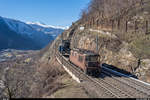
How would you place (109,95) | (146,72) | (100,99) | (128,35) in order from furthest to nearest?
(128,35) < (146,72) < (109,95) < (100,99)

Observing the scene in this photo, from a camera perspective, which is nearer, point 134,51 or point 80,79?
point 80,79

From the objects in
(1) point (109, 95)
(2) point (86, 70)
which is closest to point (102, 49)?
(2) point (86, 70)

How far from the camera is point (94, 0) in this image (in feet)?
218

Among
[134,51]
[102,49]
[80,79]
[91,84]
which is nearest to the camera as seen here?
[91,84]

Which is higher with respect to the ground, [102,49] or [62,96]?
[102,49]

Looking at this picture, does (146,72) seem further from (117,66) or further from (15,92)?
(15,92)

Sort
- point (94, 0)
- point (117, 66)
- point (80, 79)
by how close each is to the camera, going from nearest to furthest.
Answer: point (80, 79) < point (117, 66) < point (94, 0)

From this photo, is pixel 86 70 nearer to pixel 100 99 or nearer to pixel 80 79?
pixel 80 79

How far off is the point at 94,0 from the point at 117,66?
4974 centimetres

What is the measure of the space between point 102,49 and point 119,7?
51.8 feet

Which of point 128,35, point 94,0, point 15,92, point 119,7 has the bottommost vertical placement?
point 15,92

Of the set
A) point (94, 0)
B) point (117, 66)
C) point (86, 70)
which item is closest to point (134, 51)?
point (117, 66)

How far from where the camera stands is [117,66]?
2548 centimetres

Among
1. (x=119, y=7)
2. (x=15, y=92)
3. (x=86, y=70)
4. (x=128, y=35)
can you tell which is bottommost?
(x=15, y=92)
